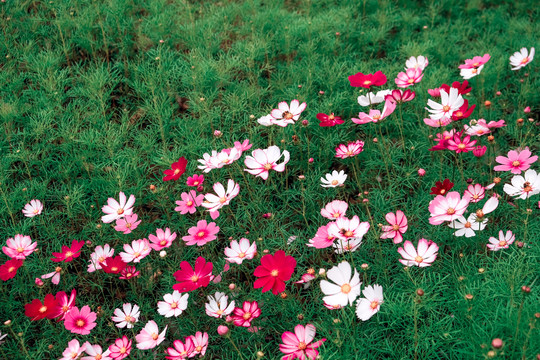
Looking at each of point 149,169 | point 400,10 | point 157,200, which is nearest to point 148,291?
point 157,200

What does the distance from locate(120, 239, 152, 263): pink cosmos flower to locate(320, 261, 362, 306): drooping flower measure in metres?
0.65

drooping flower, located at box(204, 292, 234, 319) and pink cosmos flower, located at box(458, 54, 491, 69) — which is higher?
pink cosmos flower, located at box(458, 54, 491, 69)

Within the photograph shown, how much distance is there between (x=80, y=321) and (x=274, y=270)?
64 cm

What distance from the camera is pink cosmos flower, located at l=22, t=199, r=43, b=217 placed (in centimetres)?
172

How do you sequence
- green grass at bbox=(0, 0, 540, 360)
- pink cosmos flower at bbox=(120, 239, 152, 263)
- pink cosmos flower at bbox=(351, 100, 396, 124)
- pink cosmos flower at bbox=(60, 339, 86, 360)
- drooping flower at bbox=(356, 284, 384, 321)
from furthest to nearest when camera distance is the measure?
pink cosmos flower at bbox=(351, 100, 396, 124)
pink cosmos flower at bbox=(120, 239, 152, 263)
green grass at bbox=(0, 0, 540, 360)
pink cosmos flower at bbox=(60, 339, 86, 360)
drooping flower at bbox=(356, 284, 384, 321)

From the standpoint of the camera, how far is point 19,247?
1.61 metres

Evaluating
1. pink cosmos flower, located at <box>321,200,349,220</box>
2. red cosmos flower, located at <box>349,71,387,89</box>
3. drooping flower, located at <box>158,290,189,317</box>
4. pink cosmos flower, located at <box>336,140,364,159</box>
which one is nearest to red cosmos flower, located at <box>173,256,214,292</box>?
drooping flower, located at <box>158,290,189,317</box>

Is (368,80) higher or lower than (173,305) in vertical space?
higher

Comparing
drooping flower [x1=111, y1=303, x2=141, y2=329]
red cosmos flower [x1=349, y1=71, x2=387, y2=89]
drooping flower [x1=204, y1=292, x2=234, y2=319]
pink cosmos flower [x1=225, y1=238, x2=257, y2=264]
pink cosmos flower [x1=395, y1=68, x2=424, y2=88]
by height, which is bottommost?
drooping flower [x1=111, y1=303, x2=141, y2=329]

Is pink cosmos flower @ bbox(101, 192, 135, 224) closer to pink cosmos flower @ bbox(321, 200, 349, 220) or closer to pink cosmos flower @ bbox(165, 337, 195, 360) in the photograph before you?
pink cosmos flower @ bbox(165, 337, 195, 360)

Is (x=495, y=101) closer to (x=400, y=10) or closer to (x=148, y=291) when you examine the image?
(x=400, y=10)

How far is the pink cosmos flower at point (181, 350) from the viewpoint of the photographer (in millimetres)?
1265

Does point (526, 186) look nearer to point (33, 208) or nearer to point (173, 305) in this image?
point (173, 305)

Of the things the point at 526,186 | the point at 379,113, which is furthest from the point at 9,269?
the point at 526,186
